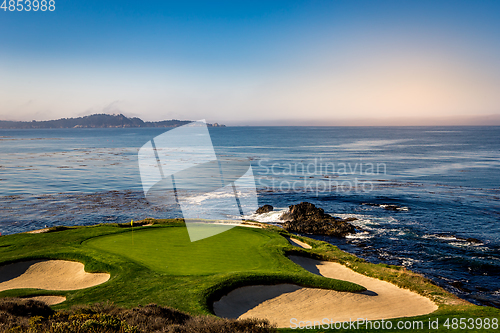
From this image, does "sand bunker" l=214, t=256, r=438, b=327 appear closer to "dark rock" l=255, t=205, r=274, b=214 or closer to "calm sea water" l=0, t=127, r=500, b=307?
"calm sea water" l=0, t=127, r=500, b=307

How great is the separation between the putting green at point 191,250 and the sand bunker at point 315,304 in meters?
1.64

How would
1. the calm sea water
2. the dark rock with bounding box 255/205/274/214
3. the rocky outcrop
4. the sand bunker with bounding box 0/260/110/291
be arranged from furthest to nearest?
the dark rock with bounding box 255/205/274/214 → the rocky outcrop → the calm sea water → the sand bunker with bounding box 0/260/110/291

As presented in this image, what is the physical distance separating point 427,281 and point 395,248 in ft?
23.6

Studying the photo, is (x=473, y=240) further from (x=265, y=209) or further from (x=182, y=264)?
(x=182, y=264)

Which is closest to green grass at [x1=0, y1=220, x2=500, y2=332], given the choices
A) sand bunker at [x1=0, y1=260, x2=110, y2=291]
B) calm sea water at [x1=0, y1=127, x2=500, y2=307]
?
sand bunker at [x1=0, y1=260, x2=110, y2=291]

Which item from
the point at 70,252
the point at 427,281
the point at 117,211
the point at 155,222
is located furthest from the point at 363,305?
the point at 117,211

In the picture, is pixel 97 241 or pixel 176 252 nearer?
pixel 176 252

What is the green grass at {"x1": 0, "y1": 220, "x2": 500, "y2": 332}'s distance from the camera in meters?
11.5

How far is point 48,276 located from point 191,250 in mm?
6753

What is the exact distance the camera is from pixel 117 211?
3206 cm

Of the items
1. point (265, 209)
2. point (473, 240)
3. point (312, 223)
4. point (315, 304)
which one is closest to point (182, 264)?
point (315, 304)

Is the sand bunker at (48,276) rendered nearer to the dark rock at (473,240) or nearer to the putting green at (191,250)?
the putting green at (191,250)

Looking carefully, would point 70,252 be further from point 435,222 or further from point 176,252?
point 435,222

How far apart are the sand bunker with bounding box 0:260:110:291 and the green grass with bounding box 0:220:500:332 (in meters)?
0.38
